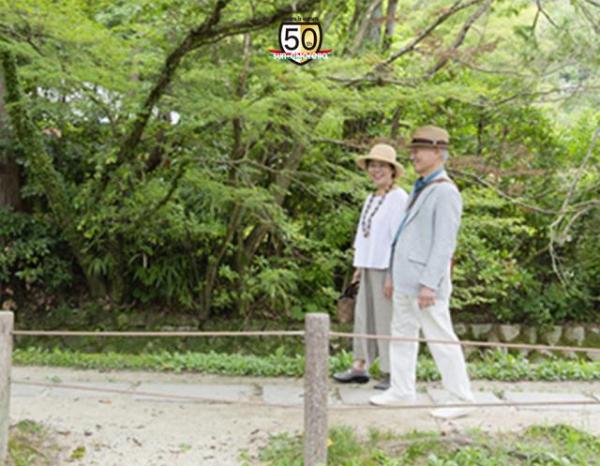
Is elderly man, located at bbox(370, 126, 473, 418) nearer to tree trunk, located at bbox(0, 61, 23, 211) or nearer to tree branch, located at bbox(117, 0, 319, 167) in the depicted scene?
tree branch, located at bbox(117, 0, 319, 167)

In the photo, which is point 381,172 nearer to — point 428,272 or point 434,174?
point 434,174

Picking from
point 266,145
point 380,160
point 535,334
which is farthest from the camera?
point 535,334

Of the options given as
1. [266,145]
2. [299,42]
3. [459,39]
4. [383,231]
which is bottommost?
[383,231]

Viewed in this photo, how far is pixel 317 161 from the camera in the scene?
8.05m

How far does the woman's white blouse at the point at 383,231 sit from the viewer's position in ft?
16.5

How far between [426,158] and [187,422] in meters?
2.29

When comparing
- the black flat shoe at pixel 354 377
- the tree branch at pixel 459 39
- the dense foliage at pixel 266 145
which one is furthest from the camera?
the tree branch at pixel 459 39

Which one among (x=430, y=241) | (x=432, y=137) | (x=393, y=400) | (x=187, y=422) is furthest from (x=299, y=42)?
(x=187, y=422)

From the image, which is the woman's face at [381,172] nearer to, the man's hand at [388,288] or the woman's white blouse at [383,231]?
the woman's white blouse at [383,231]

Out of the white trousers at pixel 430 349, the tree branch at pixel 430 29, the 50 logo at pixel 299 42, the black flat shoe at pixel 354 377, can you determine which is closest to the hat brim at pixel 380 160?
the white trousers at pixel 430 349

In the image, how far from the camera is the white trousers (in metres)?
4.35

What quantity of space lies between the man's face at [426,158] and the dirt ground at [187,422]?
1533 millimetres

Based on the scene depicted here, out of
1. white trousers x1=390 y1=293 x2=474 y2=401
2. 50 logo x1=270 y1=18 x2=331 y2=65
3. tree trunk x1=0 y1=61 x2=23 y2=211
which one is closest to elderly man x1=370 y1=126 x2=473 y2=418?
white trousers x1=390 y1=293 x2=474 y2=401

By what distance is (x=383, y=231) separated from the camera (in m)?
5.07
